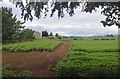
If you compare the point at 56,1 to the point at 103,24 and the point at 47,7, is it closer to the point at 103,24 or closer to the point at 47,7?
the point at 47,7

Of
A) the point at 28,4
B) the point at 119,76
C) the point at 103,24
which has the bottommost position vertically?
the point at 119,76

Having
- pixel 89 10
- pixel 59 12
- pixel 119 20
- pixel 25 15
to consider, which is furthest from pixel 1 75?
pixel 119 20

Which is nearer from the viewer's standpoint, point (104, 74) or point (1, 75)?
point (1, 75)

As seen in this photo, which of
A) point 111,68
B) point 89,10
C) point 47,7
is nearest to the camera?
point 89,10

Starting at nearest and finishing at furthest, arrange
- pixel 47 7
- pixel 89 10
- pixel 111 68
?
pixel 89 10 → pixel 47 7 → pixel 111 68

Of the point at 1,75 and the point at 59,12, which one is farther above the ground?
the point at 59,12

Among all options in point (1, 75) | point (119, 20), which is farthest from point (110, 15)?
point (1, 75)

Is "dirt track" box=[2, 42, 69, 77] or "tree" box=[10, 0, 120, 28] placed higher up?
"tree" box=[10, 0, 120, 28]

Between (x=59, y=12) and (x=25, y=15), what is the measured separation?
151cm

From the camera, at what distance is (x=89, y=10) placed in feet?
42.6

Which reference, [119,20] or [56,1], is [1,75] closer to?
[56,1]

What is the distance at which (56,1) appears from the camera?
13164 millimetres

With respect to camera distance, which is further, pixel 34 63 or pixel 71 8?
pixel 34 63

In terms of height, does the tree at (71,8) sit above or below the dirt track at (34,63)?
above
